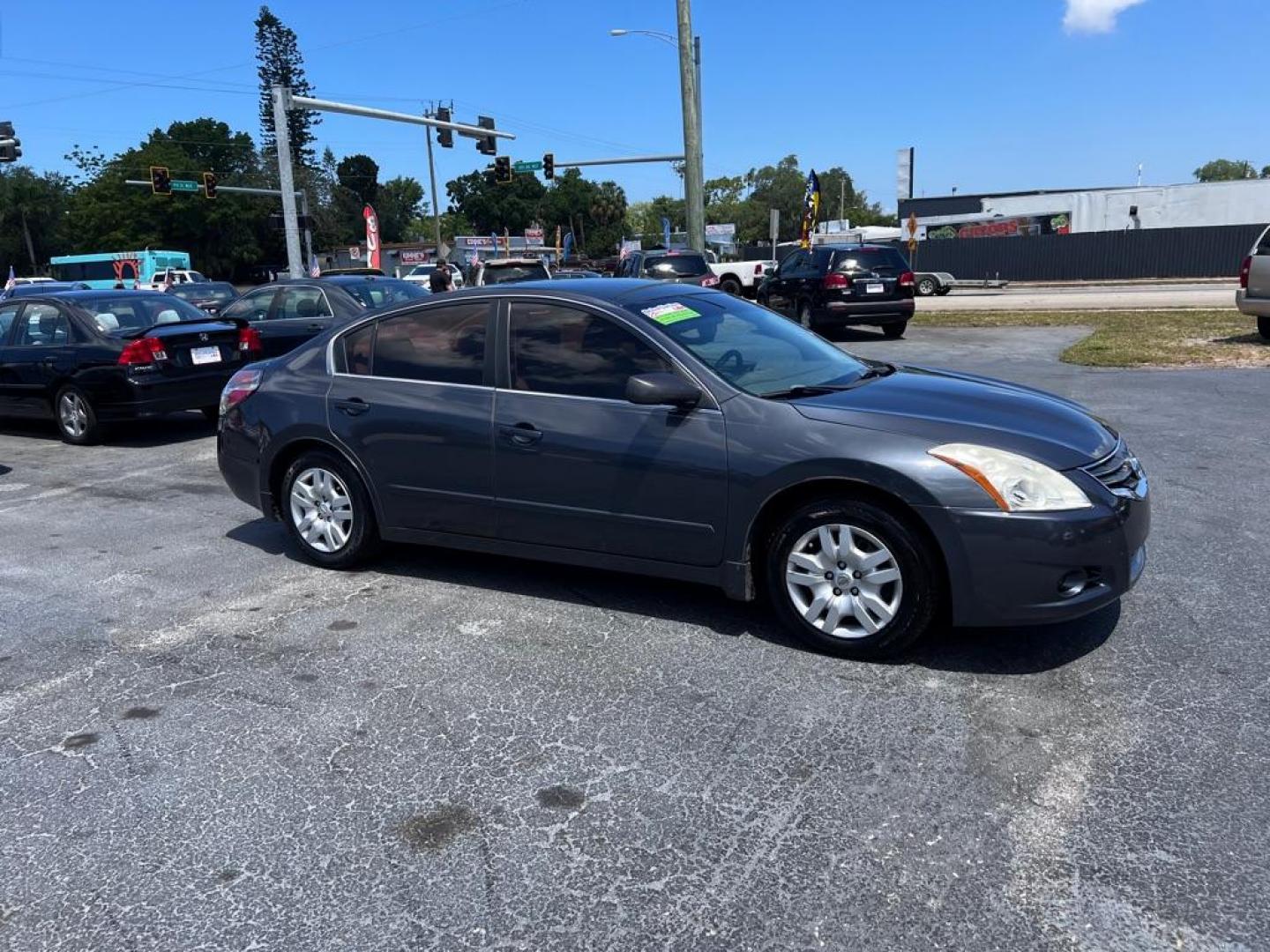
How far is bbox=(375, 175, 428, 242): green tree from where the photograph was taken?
12825cm

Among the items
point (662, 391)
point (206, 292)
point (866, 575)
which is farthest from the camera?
point (206, 292)

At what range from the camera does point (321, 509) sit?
18.4ft

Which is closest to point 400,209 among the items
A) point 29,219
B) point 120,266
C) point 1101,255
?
point 29,219

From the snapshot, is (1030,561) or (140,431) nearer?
(1030,561)

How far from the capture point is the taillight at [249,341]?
10.5m

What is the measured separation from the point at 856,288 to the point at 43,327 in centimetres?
1231

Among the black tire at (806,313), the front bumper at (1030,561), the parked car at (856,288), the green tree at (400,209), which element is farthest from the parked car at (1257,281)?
the green tree at (400,209)

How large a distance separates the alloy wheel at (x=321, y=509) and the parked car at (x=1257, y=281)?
1293 cm

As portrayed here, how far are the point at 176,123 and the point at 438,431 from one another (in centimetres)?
9825

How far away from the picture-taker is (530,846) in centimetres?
297

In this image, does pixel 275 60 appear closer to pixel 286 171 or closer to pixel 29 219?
pixel 29 219

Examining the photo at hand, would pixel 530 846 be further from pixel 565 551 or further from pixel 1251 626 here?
pixel 1251 626

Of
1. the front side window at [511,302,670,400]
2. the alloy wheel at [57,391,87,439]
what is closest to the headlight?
the front side window at [511,302,670,400]

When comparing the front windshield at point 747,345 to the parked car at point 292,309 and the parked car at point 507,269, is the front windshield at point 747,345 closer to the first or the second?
the parked car at point 292,309
